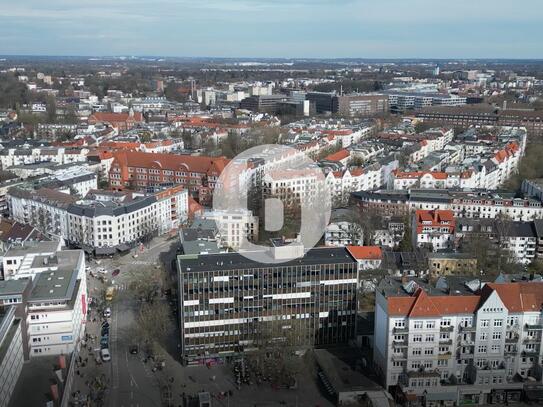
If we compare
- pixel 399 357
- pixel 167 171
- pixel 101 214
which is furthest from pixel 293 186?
pixel 399 357

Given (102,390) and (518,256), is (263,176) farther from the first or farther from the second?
(102,390)

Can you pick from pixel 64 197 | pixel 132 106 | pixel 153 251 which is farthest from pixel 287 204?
pixel 132 106

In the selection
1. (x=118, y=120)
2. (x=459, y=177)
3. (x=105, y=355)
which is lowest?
(x=105, y=355)

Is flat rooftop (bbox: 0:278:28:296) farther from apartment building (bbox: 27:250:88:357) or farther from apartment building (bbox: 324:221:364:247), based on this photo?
apartment building (bbox: 324:221:364:247)

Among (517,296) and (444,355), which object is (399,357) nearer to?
(444,355)

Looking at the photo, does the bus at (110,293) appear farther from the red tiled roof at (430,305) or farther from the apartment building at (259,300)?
the red tiled roof at (430,305)

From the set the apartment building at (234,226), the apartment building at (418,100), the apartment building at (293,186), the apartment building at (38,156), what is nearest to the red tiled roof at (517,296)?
the apartment building at (234,226)

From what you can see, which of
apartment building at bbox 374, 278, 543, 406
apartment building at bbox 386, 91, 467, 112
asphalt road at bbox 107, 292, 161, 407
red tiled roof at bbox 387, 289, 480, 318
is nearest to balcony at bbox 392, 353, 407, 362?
apartment building at bbox 374, 278, 543, 406
